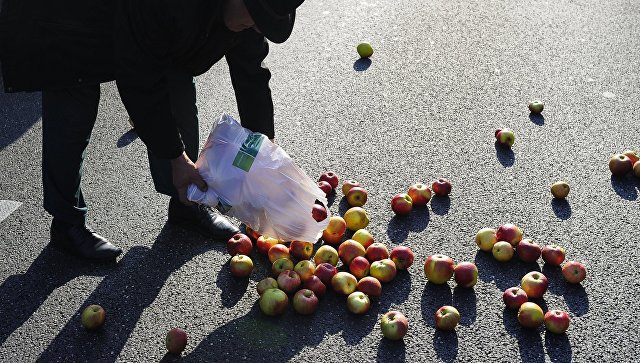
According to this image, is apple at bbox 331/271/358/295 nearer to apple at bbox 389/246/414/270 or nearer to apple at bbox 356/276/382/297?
apple at bbox 356/276/382/297

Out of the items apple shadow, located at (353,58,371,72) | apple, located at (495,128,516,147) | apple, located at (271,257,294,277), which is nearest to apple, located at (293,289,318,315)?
apple, located at (271,257,294,277)

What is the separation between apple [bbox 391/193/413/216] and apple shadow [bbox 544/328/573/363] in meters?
1.26

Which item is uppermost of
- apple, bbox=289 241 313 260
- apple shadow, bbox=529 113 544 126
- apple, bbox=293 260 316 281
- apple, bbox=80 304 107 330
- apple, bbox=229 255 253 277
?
apple shadow, bbox=529 113 544 126

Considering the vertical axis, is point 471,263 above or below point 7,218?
above

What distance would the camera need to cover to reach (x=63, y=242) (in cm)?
430

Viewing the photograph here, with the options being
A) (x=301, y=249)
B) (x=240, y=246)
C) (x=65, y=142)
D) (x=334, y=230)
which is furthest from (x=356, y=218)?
(x=65, y=142)

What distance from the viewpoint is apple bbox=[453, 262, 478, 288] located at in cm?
394

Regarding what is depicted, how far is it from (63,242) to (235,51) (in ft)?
5.37

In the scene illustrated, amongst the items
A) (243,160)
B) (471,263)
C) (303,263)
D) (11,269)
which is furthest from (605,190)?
(11,269)

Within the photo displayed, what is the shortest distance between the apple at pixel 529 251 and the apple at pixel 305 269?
1270 mm

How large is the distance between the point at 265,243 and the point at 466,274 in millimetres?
1261

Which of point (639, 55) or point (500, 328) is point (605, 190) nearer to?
point (500, 328)

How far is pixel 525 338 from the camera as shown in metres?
3.67

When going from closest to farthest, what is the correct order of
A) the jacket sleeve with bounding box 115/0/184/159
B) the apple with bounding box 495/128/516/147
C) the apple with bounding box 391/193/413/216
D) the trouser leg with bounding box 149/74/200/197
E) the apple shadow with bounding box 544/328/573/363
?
1. the jacket sleeve with bounding box 115/0/184/159
2. the apple shadow with bounding box 544/328/573/363
3. the trouser leg with bounding box 149/74/200/197
4. the apple with bounding box 391/193/413/216
5. the apple with bounding box 495/128/516/147
